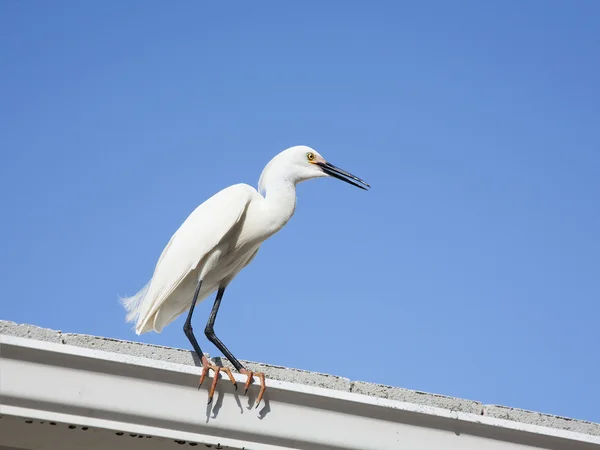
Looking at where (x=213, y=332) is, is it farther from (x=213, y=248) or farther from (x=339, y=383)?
(x=339, y=383)

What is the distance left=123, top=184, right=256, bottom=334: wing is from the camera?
17.2ft

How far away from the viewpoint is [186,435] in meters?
2.89

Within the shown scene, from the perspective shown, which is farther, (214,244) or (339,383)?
(214,244)

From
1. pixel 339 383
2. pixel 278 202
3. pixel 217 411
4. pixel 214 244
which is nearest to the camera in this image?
pixel 217 411

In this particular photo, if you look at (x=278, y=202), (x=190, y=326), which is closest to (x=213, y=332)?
(x=190, y=326)

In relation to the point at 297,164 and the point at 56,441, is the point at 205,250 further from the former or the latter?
the point at 56,441

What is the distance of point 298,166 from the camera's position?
19.4ft

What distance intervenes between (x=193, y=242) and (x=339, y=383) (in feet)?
7.33

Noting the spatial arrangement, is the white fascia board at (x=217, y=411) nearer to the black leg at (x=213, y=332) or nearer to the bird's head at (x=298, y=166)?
the black leg at (x=213, y=332)

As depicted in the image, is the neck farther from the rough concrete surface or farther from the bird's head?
the rough concrete surface

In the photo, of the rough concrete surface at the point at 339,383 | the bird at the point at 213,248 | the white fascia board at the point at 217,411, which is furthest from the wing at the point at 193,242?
the white fascia board at the point at 217,411

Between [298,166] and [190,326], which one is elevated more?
[298,166]

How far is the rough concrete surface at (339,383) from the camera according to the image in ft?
10.1

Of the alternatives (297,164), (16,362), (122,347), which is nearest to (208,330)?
(297,164)
